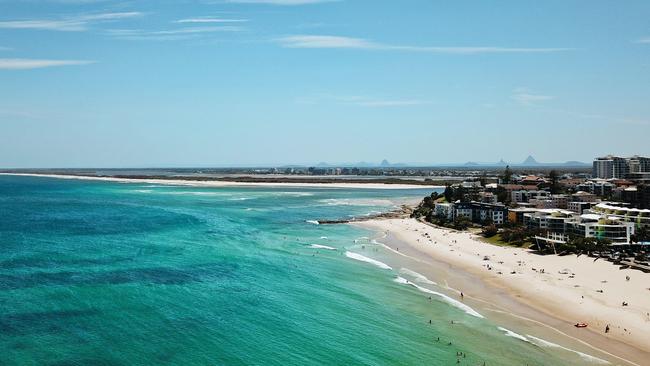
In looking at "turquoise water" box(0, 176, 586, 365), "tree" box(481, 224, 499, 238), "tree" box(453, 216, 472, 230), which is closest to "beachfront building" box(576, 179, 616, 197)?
"tree" box(453, 216, 472, 230)

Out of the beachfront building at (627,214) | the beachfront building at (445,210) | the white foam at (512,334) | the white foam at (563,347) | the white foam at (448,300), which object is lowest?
the white foam at (563,347)

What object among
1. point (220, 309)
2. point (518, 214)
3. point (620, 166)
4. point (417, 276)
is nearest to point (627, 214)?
point (518, 214)

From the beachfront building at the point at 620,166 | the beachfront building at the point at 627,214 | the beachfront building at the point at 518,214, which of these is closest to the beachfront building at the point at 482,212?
the beachfront building at the point at 518,214

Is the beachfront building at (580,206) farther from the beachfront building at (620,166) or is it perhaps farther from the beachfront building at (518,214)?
the beachfront building at (620,166)

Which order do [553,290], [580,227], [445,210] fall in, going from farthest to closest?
[445,210] → [580,227] → [553,290]

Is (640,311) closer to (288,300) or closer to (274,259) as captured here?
(288,300)

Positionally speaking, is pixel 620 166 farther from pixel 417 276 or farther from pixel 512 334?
pixel 512 334
